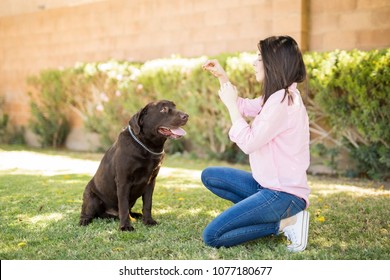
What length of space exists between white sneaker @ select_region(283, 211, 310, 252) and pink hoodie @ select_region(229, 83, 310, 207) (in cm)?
15

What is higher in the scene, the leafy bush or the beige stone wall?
the beige stone wall

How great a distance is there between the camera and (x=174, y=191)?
6.95 m

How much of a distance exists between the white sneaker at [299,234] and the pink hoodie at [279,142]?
155 mm

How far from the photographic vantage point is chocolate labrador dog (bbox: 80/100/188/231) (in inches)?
189

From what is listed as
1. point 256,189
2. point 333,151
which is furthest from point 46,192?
point 333,151

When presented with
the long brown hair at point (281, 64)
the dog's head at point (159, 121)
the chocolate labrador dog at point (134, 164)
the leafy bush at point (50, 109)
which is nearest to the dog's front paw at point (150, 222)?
the chocolate labrador dog at point (134, 164)

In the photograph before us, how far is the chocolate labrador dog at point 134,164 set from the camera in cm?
479

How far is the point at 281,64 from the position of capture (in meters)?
4.04

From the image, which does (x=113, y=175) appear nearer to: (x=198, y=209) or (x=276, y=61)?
(x=198, y=209)

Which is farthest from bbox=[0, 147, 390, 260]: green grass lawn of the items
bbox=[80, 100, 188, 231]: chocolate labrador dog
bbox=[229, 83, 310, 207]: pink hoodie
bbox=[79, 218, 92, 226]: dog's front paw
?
bbox=[229, 83, 310, 207]: pink hoodie

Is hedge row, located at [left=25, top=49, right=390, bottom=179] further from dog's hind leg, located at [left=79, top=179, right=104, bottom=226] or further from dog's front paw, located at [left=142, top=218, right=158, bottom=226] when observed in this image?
dog's hind leg, located at [left=79, top=179, right=104, bottom=226]

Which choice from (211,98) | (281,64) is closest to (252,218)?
(281,64)

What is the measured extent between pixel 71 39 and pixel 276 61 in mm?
10841

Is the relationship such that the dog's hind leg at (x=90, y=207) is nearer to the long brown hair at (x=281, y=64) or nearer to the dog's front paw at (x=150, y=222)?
the dog's front paw at (x=150, y=222)
